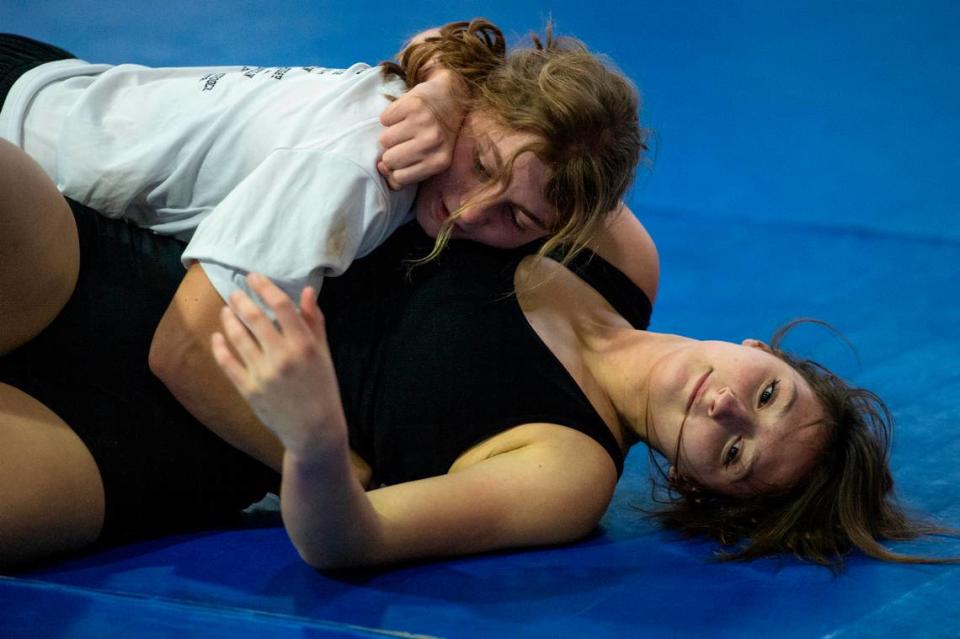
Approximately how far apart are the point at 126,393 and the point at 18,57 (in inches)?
22.7

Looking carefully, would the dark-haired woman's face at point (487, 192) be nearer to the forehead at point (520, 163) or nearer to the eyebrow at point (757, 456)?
the forehead at point (520, 163)

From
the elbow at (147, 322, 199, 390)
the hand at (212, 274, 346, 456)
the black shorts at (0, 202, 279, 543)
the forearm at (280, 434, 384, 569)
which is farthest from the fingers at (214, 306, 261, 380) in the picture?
the black shorts at (0, 202, 279, 543)

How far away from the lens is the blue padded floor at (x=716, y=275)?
132cm

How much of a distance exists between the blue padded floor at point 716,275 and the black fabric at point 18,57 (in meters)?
0.73

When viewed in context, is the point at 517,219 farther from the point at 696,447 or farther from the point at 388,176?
the point at 696,447

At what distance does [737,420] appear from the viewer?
1.62 m

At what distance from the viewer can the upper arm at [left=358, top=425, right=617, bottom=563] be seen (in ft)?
4.63

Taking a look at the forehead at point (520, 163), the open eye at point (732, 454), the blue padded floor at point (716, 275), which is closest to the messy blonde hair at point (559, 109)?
the forehead at point (520, 163)

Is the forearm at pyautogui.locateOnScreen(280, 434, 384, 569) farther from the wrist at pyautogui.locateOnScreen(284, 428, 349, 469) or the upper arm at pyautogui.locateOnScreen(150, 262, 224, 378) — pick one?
the upper arm at pyautogui.locateOnScreen(150, 262, 224, 378)

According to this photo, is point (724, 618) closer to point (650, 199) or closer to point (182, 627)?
point (182, 627)

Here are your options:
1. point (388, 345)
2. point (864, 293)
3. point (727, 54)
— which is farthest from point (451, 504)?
point (727, 54)

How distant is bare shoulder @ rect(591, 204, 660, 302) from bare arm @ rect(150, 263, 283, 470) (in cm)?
60

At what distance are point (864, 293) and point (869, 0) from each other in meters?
1.49

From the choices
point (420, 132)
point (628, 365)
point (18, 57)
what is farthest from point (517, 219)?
point (18, 57)
